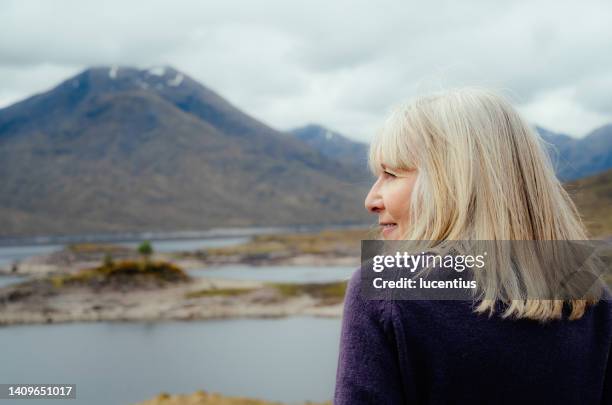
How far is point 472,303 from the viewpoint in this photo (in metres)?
1.63

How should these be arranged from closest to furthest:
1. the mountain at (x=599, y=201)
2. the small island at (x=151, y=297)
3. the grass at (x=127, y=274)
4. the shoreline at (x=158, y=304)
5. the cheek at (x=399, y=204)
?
the cheek at (x=399, y=204) < the shoreline at (x=158, y=304) < the small island at (x=151, y=297) < the grass at (x=127, y=274) < the mountain at (x=599, y=201)

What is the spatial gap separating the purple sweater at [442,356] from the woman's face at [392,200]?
0.35m

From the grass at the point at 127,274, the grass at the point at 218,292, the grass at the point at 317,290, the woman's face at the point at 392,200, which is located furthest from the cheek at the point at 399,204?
the grass at the point at 127,274

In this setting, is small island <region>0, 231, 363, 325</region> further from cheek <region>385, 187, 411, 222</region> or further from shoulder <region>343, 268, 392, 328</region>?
shoulder <region>343, 268, 392, 328</region>

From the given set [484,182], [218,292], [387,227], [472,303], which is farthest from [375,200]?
[218,292]

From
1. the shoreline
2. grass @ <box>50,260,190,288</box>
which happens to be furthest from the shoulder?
grass @ <box>50,260,190,288</box>

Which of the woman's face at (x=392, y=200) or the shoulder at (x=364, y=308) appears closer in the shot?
the shoulder at (x=364, y=308)

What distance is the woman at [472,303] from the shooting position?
5.23 feet

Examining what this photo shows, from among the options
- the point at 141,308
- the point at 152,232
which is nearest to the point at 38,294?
the point at 141,308

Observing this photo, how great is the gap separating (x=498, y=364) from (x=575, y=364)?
274mm

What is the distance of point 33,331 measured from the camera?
1576 inches

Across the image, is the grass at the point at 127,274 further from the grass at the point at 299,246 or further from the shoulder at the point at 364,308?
the shoulder at the point at 364,308

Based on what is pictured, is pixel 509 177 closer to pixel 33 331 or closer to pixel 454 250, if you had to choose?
pixel 454 250

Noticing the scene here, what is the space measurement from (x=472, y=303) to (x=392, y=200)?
42cm
